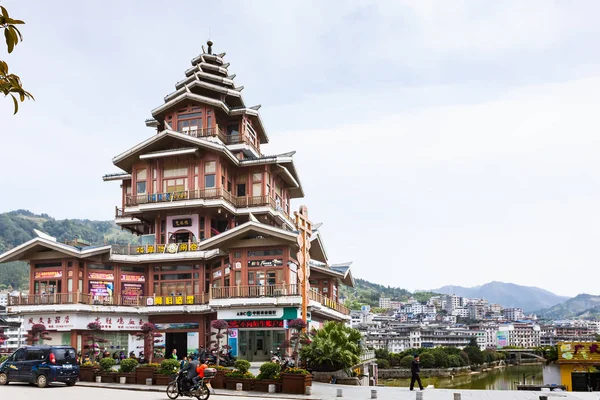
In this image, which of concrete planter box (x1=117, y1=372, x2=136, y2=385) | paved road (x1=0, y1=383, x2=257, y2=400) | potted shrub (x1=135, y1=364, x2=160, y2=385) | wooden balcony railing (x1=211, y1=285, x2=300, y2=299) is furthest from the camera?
→ wooden balcony railing (x1=211, y1=285, x2=300, y2=299)

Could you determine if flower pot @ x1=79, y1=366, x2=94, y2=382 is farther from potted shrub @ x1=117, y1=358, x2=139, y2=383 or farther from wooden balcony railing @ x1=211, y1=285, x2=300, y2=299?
wooden balcony railing @ x1=211, y1=285, x2=300, y2=299

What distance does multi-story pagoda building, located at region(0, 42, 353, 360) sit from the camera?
37.5 m

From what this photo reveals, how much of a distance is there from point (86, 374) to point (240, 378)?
28.2 feet

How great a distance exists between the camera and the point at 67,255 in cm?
4112

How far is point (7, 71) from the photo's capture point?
223 inches

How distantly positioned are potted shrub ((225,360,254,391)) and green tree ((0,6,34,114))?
21.1m

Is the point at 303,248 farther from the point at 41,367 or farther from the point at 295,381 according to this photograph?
the point at 41,367

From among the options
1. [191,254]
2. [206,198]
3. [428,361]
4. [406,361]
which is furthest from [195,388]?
[406,361]

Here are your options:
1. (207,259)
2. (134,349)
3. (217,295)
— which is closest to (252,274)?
(217,295)

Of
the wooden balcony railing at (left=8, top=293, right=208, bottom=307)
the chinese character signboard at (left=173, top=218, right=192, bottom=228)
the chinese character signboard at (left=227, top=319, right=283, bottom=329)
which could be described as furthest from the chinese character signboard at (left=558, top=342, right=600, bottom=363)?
the chinese character signboard at (left=173, top=218, right=192, bottom=228)

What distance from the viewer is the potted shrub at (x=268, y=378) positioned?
24.8m

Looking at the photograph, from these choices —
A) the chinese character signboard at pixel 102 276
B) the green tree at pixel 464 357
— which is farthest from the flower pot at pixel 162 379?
the green tree at pixel 464 357

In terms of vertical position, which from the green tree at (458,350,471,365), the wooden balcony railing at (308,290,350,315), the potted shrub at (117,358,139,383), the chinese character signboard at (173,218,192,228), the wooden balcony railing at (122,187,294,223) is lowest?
the green tree at (458,350,471,365)

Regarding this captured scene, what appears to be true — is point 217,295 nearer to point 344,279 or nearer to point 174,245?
point 174,245
